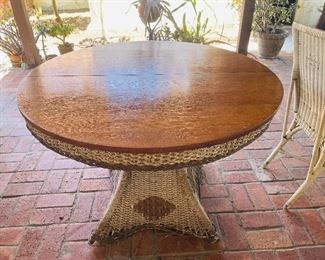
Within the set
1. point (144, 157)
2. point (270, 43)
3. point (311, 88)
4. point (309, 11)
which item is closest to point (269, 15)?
point (270, 43)

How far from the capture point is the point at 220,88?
123 cm

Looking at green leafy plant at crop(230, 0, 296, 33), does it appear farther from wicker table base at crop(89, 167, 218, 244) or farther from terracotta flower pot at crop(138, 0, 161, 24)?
wicker table base at crop(89, 167, 218, 244)

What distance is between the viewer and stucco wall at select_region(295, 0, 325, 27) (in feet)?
12.2

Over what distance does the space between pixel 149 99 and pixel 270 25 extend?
9.67 ft

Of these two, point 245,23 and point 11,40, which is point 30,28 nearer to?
point 11,40

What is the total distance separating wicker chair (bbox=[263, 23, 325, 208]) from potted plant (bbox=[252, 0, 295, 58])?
6.95 ft

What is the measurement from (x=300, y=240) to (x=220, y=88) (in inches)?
33.2

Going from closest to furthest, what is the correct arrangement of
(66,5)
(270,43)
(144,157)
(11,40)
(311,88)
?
(144,157) < (311,88) < (11,40) < (270,43) < (66,5)

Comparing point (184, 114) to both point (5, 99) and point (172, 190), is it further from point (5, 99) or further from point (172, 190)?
point (5, 99)

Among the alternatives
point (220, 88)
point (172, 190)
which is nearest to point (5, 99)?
point (172, 190)

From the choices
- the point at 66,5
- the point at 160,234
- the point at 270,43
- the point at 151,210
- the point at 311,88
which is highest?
the point at 311,88

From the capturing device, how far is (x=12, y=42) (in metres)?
3.31

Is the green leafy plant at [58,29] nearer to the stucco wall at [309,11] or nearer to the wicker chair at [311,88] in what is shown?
the wicker chair at [311,88]

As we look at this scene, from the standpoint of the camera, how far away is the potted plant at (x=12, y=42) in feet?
10.6
